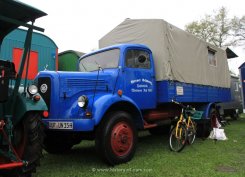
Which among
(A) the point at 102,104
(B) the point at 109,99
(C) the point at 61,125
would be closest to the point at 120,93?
(B) the point at 109,99

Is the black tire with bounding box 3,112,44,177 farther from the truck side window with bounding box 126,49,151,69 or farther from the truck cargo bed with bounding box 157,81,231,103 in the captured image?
the truck cargo bed with bounding box 157,81,231,103

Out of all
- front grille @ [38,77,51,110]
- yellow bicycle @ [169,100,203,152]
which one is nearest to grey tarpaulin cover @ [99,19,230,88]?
yellow bicycle @ [169,100,203,152]

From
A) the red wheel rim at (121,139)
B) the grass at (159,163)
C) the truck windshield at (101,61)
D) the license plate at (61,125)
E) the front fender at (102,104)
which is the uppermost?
the truck windshield at (101,61)

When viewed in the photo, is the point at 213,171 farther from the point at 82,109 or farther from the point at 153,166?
the point at 82,109

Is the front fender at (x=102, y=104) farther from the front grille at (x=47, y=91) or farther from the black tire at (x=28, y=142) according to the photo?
the black tire at (x=28, y=142)

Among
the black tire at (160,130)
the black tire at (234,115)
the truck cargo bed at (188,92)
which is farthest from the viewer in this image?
the black tire at (234,115)

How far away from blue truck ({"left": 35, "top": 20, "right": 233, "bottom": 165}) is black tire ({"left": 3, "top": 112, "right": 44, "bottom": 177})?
116 centimetres

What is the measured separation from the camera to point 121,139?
5980 mm

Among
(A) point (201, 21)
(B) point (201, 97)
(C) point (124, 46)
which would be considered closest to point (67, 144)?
(C) point (124, 46)

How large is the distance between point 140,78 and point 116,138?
1780 mm

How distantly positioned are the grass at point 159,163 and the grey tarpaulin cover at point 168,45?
6.31ft

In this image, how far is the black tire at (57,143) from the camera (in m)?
6.58

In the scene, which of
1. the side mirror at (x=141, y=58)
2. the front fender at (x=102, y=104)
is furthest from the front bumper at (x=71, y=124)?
the side mirror at (x=141, y=58)

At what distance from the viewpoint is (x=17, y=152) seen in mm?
4391
